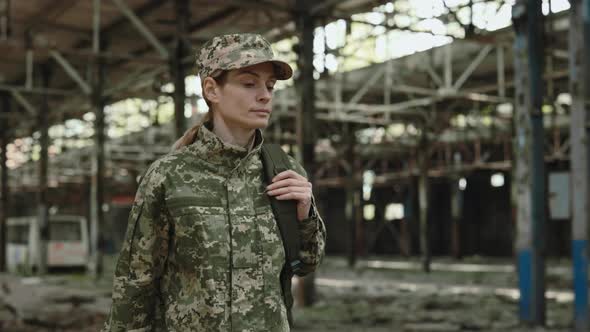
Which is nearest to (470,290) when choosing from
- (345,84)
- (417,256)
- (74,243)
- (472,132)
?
(345,84)

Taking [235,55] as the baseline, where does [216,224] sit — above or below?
below

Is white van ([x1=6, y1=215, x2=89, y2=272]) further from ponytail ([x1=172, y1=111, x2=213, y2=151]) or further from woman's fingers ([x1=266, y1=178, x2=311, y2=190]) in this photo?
woman's fingers ([x1=266, y1=178, x2=311, y2=190])

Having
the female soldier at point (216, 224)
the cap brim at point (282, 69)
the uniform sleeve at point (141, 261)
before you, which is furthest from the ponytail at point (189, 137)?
the cap brim at point (282, 69)

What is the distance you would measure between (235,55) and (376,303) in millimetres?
10608

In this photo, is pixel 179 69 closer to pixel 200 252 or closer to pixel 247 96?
pixel 247 96

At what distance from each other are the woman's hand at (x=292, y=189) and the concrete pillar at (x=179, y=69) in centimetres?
1042

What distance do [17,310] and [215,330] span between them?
10.1 meters

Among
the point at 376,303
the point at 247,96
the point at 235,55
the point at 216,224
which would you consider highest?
the point at 235,55

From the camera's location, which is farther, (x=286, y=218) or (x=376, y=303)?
(x=376, y=303)

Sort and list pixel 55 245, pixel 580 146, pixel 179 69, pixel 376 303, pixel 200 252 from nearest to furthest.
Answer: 1. pixel 200 252
2. pixel 580 146
3. pixel 376 303
4. pixel 179 69
5. pixel 55 245

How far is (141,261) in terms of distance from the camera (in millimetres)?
2256

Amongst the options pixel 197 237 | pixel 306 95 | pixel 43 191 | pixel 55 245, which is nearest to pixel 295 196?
pixel 197 237

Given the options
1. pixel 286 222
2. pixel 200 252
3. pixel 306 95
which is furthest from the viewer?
pixel 306 95

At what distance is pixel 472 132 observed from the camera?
77.2 feet
